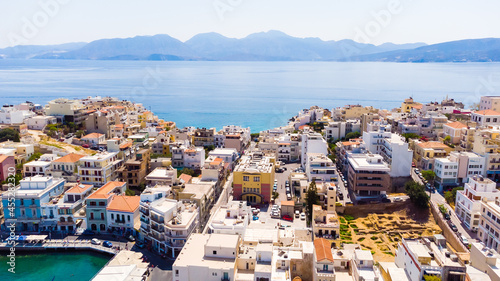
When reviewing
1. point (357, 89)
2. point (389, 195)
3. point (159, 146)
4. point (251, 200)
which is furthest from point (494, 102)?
point (357, 89)

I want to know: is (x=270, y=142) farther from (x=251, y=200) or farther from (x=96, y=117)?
(x=96, y=117)

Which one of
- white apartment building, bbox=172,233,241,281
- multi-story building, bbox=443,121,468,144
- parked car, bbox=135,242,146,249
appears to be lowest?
parked car, bbox=135,242,146,249

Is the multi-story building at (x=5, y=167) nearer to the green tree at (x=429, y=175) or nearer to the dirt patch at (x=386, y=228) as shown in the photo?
the dirt patch at (x=386, y=228)

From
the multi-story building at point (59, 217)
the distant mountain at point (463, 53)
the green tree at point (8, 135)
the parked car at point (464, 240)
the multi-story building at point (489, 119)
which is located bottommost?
the parked car at point (464, 240)

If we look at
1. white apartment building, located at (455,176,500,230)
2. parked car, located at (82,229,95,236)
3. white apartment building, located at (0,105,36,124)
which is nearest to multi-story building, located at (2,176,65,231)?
parked car, located at (82,229,95,236)

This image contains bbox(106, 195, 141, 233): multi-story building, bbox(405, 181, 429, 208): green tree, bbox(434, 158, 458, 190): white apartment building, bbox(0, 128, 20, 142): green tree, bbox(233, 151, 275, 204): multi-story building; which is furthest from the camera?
bbox(0, 128, 20, 142): green tree

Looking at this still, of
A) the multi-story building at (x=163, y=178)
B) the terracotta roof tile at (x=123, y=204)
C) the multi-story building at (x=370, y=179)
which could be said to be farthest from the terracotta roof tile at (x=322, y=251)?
the multi-story building at (x=163, y=178)

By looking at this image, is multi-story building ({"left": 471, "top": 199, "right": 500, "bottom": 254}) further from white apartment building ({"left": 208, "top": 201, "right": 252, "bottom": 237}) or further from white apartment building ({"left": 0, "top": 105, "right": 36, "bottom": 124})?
white apartment building ({"left": 0, "top": 105, "right": 36, "bottom": 124})
